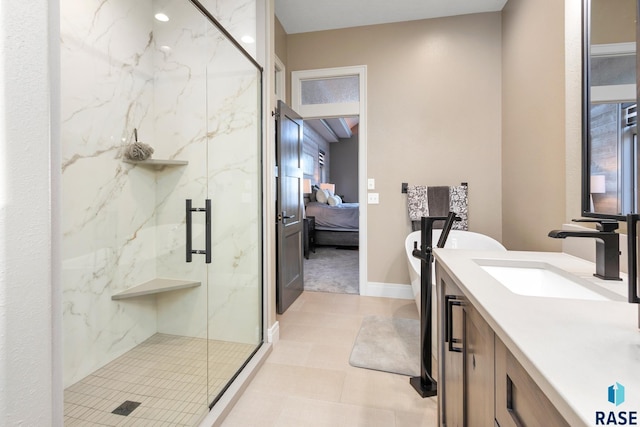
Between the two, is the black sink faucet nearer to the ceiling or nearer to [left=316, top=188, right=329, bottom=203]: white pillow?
the ceiling

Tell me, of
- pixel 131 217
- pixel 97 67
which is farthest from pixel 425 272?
pixel 97 67

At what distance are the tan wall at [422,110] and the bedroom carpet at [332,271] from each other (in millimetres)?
503

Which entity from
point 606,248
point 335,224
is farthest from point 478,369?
point 335,224

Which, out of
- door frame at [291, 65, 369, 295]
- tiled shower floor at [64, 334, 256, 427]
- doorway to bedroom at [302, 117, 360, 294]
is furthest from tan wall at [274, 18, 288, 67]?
tiled shower floor at [64, 334, 256, 427]

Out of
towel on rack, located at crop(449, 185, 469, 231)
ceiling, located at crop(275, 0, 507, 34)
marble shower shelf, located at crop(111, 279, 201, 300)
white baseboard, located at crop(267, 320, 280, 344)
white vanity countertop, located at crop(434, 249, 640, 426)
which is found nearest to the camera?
white vanity countertop, located at crop(434, 249, 640, 426)

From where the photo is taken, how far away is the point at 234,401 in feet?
5.23

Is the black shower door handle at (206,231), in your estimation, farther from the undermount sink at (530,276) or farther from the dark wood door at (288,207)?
the undermount sink at (530,276)

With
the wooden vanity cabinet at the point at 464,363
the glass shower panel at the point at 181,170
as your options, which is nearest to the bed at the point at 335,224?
the glass shower panel at the point at 181,170

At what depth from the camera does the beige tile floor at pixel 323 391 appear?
4.90ft

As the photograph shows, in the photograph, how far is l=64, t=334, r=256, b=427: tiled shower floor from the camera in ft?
4.78

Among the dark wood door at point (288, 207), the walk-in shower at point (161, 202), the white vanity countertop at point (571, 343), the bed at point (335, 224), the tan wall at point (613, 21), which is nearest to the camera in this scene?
the white vanity countertop at point (571, 343)

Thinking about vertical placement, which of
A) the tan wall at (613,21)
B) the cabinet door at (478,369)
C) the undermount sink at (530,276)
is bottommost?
the cabinet door at (478,369)

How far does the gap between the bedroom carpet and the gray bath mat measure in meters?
0.86

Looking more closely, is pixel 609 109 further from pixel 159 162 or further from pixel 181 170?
pixel 159 162
